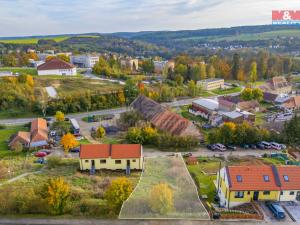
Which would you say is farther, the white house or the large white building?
the large white building

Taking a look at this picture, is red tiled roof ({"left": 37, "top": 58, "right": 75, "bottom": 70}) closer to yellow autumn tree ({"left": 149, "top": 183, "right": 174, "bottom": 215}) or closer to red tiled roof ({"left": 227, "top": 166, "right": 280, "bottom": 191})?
yellow autumn tree ({"left": 149, "top": 183, "right": 174, "bottom": 215})

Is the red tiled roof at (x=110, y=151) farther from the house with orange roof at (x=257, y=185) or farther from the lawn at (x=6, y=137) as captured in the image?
the lawn at (x=6, y=137)

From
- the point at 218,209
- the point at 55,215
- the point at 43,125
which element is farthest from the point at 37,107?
the point at 218,209

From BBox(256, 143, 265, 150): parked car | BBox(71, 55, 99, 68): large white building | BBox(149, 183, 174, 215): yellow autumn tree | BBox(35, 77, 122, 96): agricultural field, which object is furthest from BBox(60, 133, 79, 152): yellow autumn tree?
BBox(71, 55, 99, 68): large white building

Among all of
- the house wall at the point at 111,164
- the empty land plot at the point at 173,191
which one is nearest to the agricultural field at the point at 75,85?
the house wall at the point at 111,164

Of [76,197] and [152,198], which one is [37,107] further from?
[152,198]

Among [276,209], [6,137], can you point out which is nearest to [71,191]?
[276,209]
